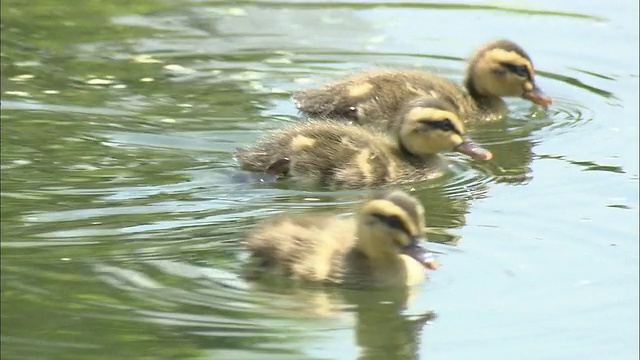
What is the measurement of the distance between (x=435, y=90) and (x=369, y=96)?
30cm

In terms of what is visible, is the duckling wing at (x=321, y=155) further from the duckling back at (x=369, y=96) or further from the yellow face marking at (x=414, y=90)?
the yellow face marking at (x=414, y=90)

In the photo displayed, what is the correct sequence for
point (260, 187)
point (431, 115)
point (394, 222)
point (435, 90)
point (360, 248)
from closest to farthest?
1. point (394, 222)
2. point (360, 248)
3. point (260, 187)
4. point (431, 115)
5. point (435, 90)

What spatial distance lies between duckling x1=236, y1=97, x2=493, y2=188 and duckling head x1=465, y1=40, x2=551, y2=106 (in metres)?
0.91

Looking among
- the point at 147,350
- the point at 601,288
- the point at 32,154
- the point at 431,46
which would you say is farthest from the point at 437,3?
the point at 147,350

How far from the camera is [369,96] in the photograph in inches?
255

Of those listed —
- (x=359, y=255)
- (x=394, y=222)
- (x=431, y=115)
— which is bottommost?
(x=359, y=255)

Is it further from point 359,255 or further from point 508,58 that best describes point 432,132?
point 359,255

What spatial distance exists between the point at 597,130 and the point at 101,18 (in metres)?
2.80

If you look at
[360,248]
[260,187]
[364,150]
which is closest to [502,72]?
[364,150]

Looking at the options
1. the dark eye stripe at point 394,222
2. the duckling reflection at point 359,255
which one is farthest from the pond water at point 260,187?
the dark eye stripe at point 394,222

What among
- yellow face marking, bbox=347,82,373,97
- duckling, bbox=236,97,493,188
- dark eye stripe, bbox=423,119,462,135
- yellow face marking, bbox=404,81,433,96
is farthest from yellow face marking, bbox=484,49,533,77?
dark eye stripe, bbox=423,119,462,135

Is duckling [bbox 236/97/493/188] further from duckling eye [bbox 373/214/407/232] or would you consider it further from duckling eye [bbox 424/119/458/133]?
duckling eye [bbox 373/214/407/232]

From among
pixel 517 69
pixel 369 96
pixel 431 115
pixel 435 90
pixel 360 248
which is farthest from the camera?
pixel 517 69

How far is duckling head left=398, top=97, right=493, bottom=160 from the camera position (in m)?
5.84
